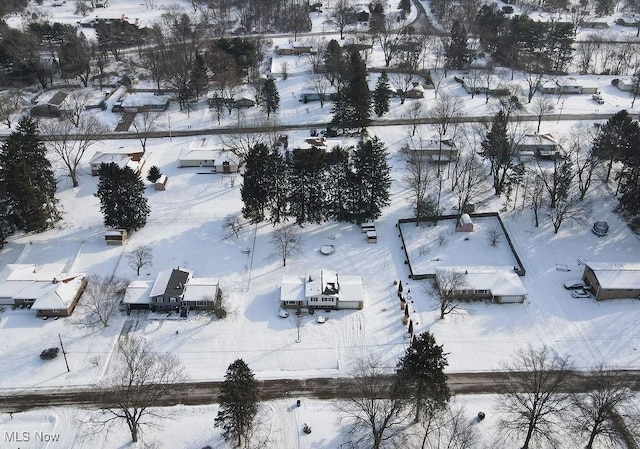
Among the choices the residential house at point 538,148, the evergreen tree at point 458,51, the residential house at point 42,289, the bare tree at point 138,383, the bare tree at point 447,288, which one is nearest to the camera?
the bare tree at point 138,383

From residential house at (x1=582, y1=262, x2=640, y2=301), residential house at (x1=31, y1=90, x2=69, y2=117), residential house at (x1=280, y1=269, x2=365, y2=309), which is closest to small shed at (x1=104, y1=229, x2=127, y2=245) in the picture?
residential house at (x1=280, y1=269, x2=365, y2=309)

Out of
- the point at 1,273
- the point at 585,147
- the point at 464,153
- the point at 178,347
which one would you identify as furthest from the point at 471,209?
the point at 1,273

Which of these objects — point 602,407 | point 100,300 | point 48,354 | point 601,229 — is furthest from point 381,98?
point 602,407

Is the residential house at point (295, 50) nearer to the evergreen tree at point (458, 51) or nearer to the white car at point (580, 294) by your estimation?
the evergreen tree at point (458, 51)

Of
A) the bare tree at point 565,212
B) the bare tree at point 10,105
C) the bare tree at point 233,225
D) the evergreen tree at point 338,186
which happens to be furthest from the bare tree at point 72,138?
the bare tree at point 565,212

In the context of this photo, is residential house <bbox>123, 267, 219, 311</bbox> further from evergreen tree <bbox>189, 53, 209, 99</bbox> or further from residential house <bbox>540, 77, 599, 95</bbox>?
residential house <bbox>540, 77, 599, 95</bbox>
